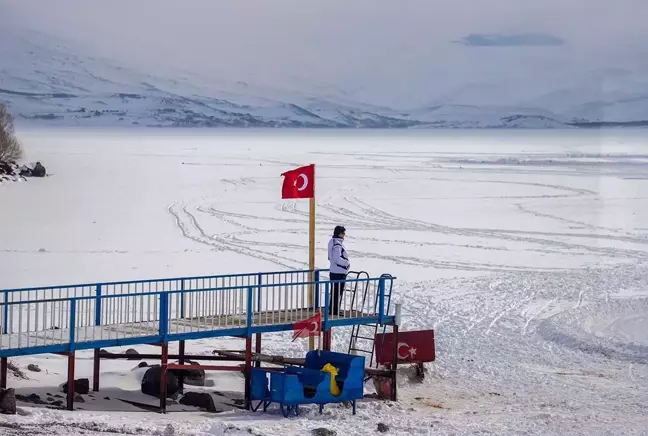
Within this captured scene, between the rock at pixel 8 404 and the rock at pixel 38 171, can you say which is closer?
the rock at pixel 8 404

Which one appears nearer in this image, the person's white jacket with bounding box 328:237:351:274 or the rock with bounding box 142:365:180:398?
the rock with bounding box 142:365:180:398

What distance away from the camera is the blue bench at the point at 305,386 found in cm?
1090

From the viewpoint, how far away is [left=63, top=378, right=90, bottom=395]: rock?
37.8 ft

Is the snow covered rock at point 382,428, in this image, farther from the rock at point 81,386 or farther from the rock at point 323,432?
the rock at point 81,386

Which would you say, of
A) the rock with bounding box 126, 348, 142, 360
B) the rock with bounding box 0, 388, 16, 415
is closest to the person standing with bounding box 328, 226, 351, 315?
the rock with bounding box 126, 348, 142, 360

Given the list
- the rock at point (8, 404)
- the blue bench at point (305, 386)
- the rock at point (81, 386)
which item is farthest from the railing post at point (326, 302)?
the rock at point (8, 404)

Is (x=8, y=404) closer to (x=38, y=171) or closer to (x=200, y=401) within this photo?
(x=200, y=401)

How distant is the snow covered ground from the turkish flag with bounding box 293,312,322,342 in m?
0.92

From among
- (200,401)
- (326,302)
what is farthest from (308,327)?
(200,401)

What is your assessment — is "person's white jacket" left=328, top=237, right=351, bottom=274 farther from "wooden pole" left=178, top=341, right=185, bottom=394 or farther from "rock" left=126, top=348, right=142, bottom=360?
"rock" left=126, top=348, right=142, bottom=360

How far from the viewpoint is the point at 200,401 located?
37.4 feet

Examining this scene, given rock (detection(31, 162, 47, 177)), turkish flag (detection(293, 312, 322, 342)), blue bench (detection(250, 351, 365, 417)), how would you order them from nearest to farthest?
blue bench (detection(250, 351, 365, 417)) < turkish flag (detection(293, 312, 322, 342)) < rock (detection(31, 162, 47, 177))

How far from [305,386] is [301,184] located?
119 inches

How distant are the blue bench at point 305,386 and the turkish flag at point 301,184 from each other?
2.49 metres
